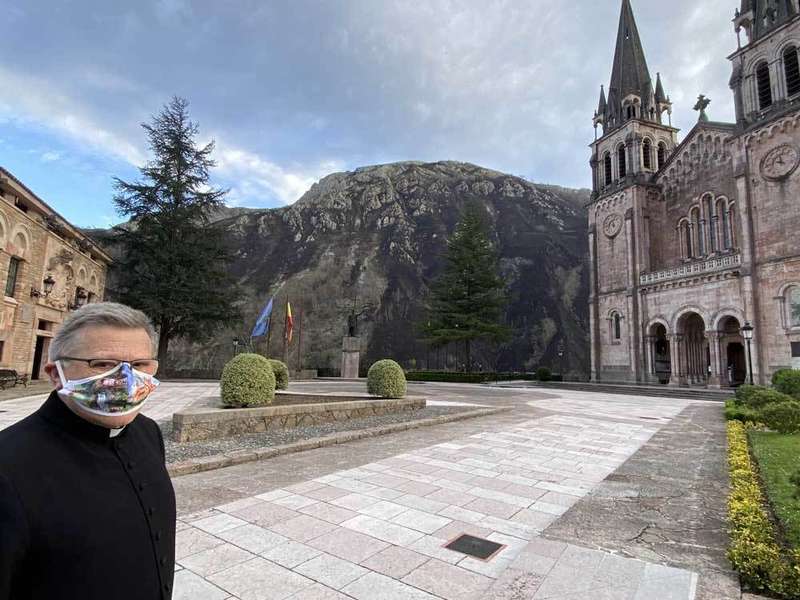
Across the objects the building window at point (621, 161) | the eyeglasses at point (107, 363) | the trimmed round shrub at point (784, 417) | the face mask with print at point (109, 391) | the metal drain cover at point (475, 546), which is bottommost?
the metal drain cover at point (475, 546)

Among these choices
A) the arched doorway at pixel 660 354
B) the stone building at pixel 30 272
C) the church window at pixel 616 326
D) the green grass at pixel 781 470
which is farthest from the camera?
the church window at pixel 616 326

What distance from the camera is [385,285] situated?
216 feet

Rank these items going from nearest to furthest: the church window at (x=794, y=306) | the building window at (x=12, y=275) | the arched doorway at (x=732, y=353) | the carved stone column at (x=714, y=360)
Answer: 1. the building window at (x=12, y=275)
2. the church window at (x=794, y=306)
3. the carved stone column at (x=714, y=360)
4. the arched doorway at (x=732, y=353)

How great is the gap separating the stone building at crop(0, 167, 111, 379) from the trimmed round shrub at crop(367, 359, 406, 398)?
57.8 feet

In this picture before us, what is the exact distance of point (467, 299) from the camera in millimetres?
39188

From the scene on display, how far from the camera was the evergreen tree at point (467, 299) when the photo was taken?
37781 millimetres

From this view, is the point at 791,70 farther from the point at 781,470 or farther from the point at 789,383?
the point at 781,470

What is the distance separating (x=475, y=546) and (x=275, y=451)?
4276 millimetres

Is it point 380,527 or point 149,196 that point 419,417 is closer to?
point 380,527

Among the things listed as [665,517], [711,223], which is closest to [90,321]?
[665,517]

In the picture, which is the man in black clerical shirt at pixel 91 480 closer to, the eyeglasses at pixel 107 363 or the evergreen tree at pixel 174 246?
the eyeglasses at pixel 107 363

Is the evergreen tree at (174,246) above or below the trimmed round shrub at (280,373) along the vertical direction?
above

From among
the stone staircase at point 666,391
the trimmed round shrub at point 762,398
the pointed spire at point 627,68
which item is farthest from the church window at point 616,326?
the trimmed round shrub at point 762,398

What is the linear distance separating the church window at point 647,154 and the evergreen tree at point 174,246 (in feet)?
104
